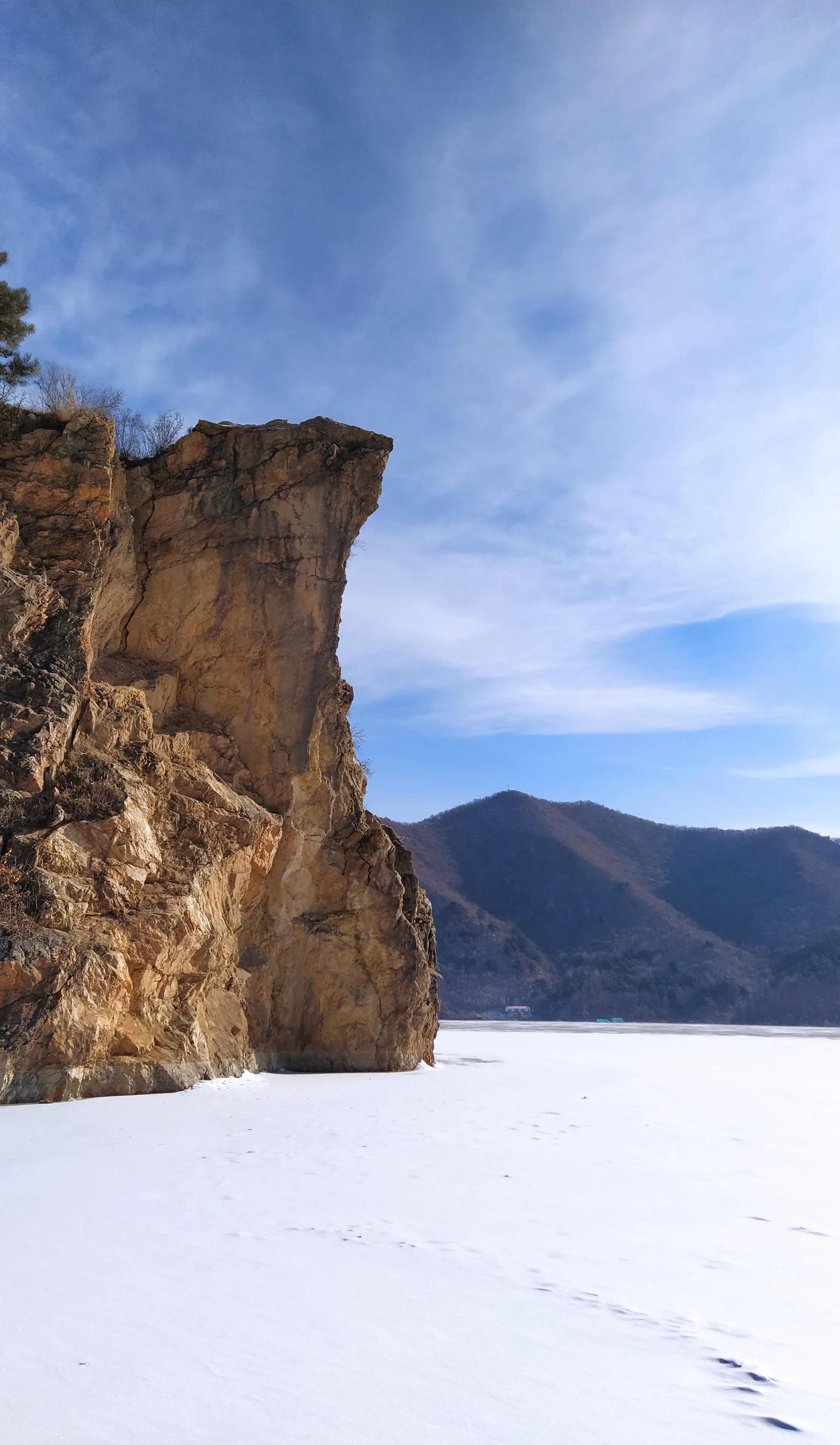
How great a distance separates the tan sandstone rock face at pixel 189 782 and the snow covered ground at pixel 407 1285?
2189mm

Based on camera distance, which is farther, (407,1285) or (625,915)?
(625,915)

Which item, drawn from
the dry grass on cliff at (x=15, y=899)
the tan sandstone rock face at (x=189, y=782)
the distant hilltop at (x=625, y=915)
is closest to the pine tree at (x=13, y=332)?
the tan sandstone rock face at (x=189, y=782)

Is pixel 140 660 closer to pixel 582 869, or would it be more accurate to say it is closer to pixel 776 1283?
pixel 776 1283

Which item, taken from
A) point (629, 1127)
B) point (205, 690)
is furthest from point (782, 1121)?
point (205, 690)

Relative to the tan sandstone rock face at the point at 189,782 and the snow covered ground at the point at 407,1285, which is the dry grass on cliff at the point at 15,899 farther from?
the snow covered ground at the point at 407,1285

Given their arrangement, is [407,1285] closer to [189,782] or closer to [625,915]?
[189,782]

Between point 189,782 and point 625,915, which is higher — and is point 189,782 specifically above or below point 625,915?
below

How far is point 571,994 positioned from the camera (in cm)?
7606

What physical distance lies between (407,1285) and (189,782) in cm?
979

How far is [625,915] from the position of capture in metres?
97.4

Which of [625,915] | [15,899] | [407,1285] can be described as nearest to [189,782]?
[15,899]

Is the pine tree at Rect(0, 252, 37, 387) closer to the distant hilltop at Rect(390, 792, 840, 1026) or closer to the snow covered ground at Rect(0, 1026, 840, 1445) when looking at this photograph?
the snow covered ground at Rect(0, 1026, 840, 1445)

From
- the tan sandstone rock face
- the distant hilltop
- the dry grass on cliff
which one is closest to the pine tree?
the tan sandstone rock face

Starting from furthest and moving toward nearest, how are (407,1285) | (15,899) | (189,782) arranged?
(189,782) < (15,899) < (407,1285)
